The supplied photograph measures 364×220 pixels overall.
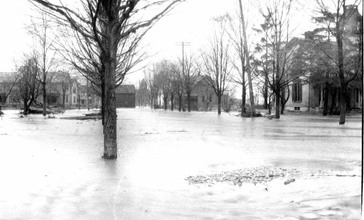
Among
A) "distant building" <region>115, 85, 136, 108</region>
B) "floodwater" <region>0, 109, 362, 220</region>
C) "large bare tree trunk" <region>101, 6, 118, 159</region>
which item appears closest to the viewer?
"floodwater" <region>0, 109, 362, 220</region>

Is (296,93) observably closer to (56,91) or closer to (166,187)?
(56,91)

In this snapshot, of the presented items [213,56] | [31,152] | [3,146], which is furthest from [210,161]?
[213,56]

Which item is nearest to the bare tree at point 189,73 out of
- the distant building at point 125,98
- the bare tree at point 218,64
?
the bare tree at point 218,64

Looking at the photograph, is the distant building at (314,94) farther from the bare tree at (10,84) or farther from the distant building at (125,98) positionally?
the distant building at (125,98)

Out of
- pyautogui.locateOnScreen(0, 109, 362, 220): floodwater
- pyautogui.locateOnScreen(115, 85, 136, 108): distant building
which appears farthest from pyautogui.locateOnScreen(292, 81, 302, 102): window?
pyautogui.locateOnScreen(115, 85, 136, 108): distant building

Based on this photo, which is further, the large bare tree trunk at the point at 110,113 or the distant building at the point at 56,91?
the distant building at the point at 56,91

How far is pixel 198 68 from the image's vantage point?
192 ft

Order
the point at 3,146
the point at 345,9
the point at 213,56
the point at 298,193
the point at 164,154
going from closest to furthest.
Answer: the point at 298,193 < the point at 164,154 < the point at 3,146 < the point at 345,9 < the point at 213,56

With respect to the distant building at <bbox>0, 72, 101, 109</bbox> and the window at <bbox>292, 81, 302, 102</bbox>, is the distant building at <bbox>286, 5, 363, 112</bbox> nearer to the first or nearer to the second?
the window at <bbox>292, 81, 302, 102</bbox>

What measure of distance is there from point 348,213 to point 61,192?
154 inches

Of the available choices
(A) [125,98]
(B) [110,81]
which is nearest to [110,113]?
(B) [110,81]

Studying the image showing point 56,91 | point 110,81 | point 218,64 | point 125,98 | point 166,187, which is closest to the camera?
point 166,187

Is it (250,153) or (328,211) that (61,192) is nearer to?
(328,211)

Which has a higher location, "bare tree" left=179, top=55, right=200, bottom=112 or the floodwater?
"bare tree" left=179, top=55, right=200, bottom=112
